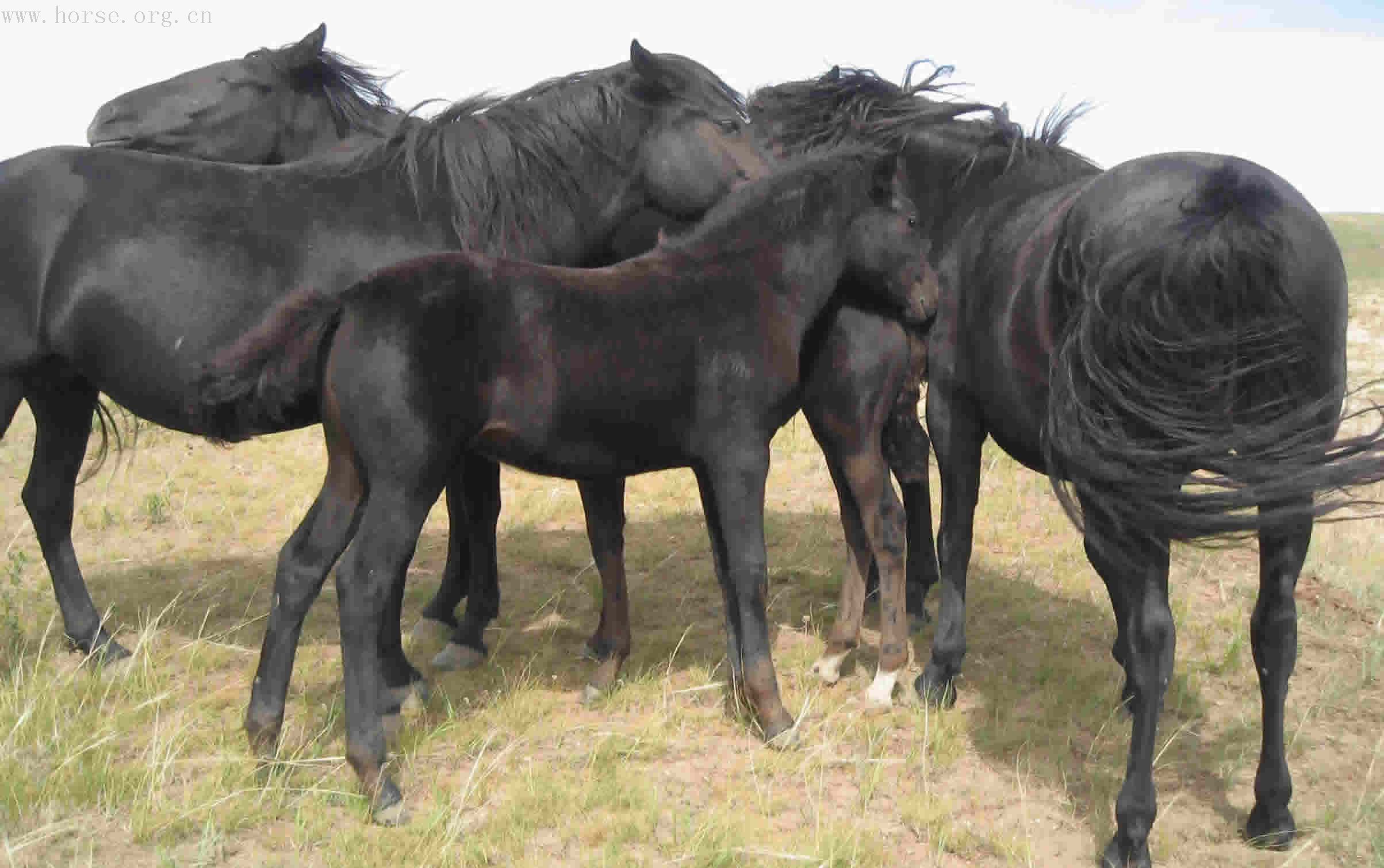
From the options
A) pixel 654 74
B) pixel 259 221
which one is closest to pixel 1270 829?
pixel 654 74

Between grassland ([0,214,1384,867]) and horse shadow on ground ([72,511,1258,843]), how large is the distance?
2 cm

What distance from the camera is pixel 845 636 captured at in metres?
4.93

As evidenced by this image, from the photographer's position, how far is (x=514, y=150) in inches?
193

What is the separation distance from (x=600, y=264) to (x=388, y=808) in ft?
8.75

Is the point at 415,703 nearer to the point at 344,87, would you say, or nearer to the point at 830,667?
the point at 830,667

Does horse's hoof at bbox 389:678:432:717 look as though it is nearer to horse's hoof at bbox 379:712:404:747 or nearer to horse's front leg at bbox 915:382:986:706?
horse's hoof at bbox 379:712:404:747

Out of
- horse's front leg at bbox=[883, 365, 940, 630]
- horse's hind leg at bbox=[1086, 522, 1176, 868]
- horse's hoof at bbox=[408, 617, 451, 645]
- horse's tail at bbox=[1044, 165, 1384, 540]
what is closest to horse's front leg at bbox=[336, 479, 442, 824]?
horse's hoof at bbox=[408, 617, 451, 645]

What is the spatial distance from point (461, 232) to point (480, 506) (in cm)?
130

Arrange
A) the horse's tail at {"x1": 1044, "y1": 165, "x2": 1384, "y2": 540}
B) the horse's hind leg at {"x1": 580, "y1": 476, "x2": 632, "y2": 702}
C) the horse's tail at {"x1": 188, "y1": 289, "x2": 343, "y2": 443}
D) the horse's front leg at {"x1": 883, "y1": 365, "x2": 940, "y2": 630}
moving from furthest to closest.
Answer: the horse's front leg at {"x1": 883, "y1": 365, "x2": 940, "y2": 630}
the horse's hind leg at {"x1": 580, "y1": 476, "x2": 632, "y2": 702}
the horse's tail at {"x1": 188, "y1": 289, "x2": 343, "y2": 443}
the horse's tail at {"x1": 1044, "y1": 165, "x2": 1384, "y2": 540}

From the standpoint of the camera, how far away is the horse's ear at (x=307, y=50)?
19.6 feet

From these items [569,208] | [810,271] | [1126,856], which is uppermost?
[569,208]

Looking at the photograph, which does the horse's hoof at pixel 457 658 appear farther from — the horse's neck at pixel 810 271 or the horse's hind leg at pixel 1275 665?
the horse's hind leg at pixel 1275 665

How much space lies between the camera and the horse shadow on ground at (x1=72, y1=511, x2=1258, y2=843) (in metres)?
4.26

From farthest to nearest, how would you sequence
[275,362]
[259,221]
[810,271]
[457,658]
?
[457,658]
[259,221]
[810,271]
[275,362]
